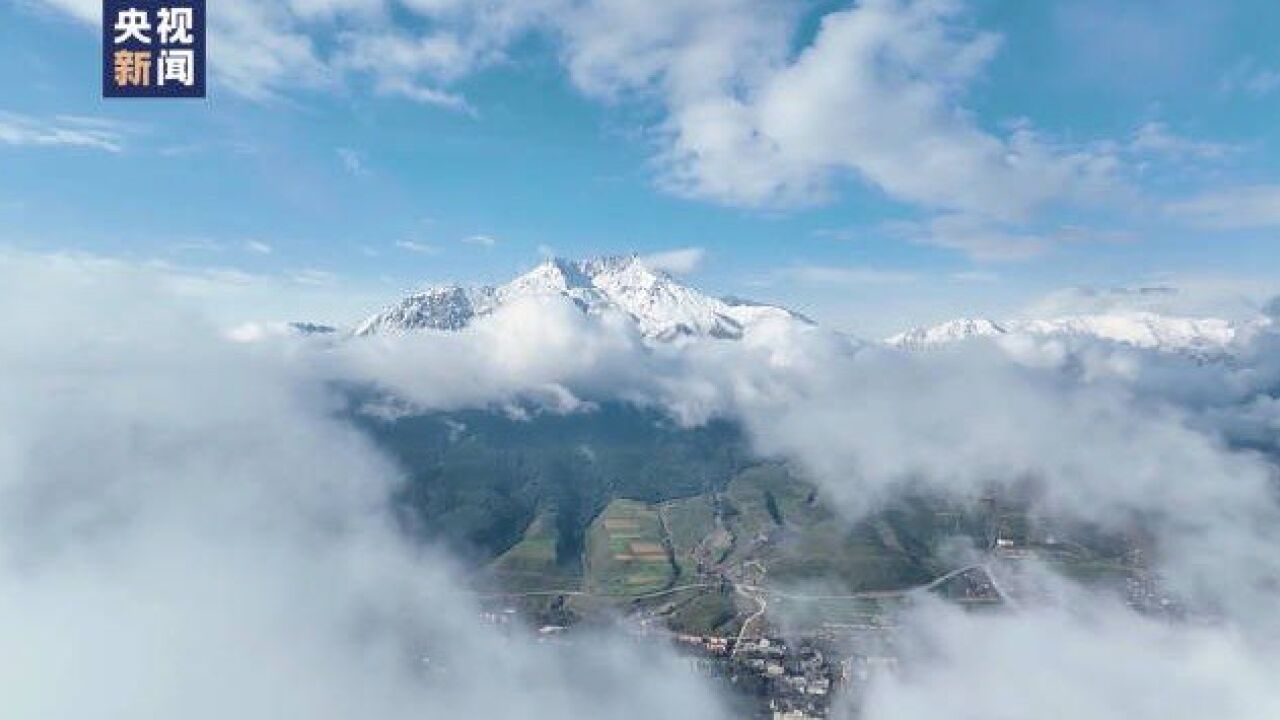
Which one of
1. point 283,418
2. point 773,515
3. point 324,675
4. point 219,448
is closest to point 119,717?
point 324,675

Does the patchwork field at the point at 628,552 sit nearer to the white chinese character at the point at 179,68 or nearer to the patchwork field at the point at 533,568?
the patchwork field at the point at 533,568

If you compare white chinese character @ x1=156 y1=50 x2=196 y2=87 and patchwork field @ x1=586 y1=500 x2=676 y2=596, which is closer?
white chinese character @ x1=156 y1=50 x2=196 y2=87

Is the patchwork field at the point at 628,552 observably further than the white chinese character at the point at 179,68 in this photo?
Yes

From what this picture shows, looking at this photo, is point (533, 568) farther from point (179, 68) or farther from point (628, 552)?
point (179, 68)

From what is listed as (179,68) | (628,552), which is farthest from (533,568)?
(179,68)

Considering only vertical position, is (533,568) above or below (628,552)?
below

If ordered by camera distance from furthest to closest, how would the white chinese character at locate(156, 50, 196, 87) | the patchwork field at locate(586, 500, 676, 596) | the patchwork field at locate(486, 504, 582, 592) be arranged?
1. the patchwork field at locate(586, 500, 676, 596)
2. the patchwork field at locate(486, 504, 582, 592)
3. the white chinese character at locate(156, 50, 196, 87)

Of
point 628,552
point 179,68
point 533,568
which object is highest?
point 179,68

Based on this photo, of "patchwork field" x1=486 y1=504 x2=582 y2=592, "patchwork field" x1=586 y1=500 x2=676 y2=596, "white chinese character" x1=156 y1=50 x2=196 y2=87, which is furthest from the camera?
"patchwork field" x1=586 y1=500 x2=676 y2=596

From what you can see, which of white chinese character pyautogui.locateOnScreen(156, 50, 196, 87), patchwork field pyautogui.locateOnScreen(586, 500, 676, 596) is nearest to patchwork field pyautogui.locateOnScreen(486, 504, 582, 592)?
patchwork field pyautogui.locateOnScreen(586, 500, 676, 596)

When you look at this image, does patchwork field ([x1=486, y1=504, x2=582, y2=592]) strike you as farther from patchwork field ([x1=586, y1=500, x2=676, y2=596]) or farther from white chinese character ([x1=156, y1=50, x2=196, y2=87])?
white chinese character ([x1=156, y1=50, x2=196, y2=87])

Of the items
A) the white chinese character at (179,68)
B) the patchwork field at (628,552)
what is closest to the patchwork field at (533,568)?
the patchwork field at (628,552)
